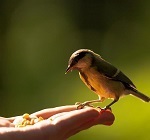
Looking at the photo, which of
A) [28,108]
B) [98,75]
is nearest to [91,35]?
[28,108]

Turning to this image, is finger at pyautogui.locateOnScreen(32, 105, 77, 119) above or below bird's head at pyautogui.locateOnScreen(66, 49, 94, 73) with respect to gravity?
below

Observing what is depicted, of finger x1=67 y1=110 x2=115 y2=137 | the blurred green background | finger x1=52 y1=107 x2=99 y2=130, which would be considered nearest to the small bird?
finger x1=67 y1=110 x2=115 y2=137

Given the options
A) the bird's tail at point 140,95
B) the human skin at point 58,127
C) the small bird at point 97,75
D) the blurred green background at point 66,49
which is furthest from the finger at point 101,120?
the blurred green background at point 66,49

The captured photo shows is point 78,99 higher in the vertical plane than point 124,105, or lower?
higher

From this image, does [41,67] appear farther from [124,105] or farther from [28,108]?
[124,105]

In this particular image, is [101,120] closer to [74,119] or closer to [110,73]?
[74,119]

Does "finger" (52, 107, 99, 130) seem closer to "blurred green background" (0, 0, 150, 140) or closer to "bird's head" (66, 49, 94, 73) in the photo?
"bird's head" (66, 49, 94, 73)
